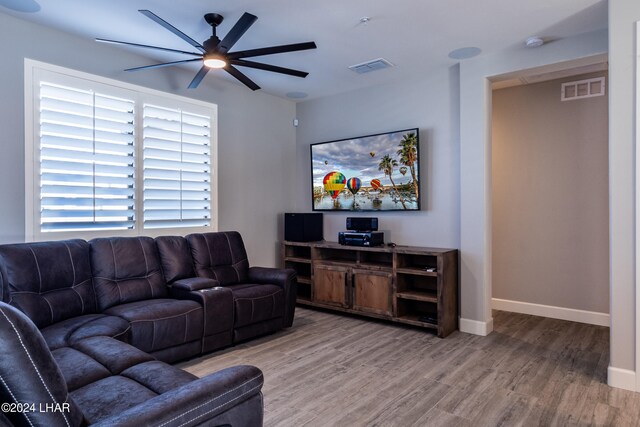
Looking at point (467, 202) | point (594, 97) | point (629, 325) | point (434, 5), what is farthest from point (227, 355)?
point (594, 97)

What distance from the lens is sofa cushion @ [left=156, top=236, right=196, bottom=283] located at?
3.59m

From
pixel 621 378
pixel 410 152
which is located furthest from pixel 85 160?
pixel 621 378

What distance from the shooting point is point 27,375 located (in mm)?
1026

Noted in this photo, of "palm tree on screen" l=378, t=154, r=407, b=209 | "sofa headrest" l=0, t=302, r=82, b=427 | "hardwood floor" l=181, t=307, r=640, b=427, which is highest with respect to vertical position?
"palm tree on screen" l=378, t=154, r=407, b=209

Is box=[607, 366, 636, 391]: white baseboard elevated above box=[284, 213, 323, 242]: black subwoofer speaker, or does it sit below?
below

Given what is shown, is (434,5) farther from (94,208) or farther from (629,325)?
(94,208)

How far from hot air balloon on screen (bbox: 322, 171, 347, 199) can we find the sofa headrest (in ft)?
13.7

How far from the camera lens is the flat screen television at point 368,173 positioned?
444 centimetres

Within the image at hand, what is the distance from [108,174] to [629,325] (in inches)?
174

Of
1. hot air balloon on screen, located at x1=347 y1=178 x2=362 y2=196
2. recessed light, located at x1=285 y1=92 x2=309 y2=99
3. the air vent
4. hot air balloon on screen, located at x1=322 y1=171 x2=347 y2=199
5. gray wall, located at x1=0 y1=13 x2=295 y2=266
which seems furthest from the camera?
recessed light, located at x1=285 y1=92 x2=309 y2=99

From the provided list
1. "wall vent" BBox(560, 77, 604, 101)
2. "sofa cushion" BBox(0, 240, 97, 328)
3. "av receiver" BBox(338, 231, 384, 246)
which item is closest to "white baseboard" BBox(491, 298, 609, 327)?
"av receiver" BBox(338, 231, 384, 246)

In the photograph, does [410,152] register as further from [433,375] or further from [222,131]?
Result: [433,375]

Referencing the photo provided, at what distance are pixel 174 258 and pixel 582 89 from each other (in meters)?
4.71

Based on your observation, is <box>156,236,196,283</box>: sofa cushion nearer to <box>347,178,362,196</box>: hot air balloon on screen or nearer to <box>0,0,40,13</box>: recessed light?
<box>0,0,40,13</box>: recessed light
